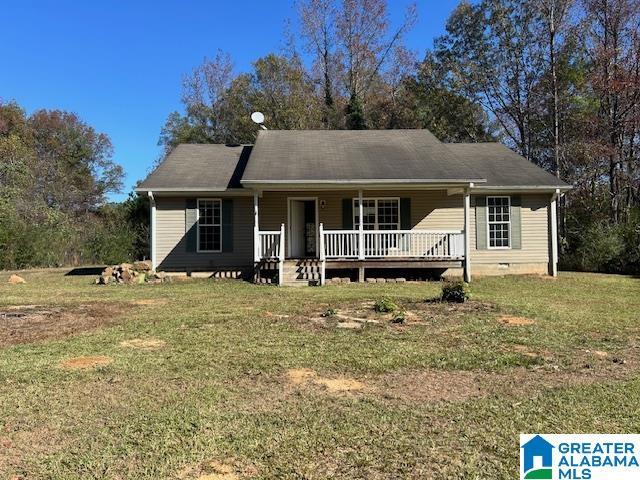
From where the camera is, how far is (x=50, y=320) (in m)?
7.61

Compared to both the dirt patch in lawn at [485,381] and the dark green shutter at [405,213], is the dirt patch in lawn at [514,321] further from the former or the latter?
the dark green shutter at [405,213]

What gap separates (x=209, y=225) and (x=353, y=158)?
15.9ft

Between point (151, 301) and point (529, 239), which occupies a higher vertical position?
point (529, 239)

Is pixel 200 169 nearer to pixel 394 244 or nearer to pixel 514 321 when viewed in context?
pixel 394 244

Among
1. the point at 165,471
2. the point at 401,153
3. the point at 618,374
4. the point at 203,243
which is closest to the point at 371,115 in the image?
the point at 401,153

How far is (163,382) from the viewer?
451 cm

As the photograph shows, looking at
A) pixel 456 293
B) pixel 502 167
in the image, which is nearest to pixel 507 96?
pixel 502 167

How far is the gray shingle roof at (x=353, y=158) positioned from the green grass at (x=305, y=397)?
224 inches

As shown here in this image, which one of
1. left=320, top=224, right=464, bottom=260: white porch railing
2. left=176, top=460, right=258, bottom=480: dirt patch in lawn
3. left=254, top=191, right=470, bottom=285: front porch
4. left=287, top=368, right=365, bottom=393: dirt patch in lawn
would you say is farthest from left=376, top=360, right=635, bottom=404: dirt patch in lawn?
left=320, top=224, right=464, bottom=260: white porch railing

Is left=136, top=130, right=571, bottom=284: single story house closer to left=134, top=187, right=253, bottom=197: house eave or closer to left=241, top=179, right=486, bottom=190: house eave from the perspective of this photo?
left=134, top=187, right=253, bottom=197: house eave

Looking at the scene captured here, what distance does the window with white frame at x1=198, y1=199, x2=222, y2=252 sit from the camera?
1458 centimetres

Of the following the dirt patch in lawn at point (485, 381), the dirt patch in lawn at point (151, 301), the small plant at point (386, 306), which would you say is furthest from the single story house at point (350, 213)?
the dirt patch in lawn at point (485, 381)

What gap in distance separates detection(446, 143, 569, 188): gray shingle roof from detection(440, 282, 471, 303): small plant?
6.35 m

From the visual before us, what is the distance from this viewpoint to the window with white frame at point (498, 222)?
48.7ft
